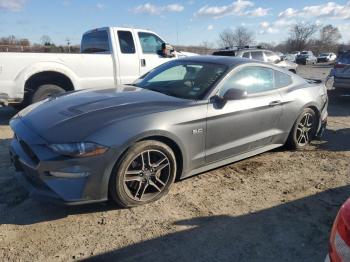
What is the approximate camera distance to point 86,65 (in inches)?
303

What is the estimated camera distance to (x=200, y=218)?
11.9 ft

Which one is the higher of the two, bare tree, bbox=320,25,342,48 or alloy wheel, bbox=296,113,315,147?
bare tree, bbox=320,25,342,48

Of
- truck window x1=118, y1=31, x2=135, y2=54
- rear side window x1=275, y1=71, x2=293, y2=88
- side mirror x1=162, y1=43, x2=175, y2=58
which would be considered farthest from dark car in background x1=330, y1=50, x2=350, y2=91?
truck window x1=118, y1=31, x2=135, y2=54

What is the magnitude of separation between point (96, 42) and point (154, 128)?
18.9 ft

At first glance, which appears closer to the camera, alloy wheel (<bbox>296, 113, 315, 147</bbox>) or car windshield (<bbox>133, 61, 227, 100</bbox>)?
car windshield (<bbox>133, 61, 227, 100</bbox>)

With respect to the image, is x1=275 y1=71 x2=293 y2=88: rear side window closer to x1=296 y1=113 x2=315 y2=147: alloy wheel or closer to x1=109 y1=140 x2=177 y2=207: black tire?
x1=296 y1=113 x2=315 y2=147: alloy wheel

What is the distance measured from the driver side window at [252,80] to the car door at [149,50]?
418 cm

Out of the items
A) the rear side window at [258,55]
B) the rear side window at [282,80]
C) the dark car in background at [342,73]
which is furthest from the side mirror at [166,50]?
the rear side window at [258,55]

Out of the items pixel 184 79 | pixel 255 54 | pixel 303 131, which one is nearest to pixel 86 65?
pixel 184 79

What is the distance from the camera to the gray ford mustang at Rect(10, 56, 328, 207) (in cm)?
332

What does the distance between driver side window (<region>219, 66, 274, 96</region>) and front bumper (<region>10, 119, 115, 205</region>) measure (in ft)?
5.89

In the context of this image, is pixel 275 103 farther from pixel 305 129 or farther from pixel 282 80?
A: pixel 305 129

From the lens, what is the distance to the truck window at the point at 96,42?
847 centimetres

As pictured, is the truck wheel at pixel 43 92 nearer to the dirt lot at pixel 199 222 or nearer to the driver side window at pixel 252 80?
the dirt lot at pixel 199 222
